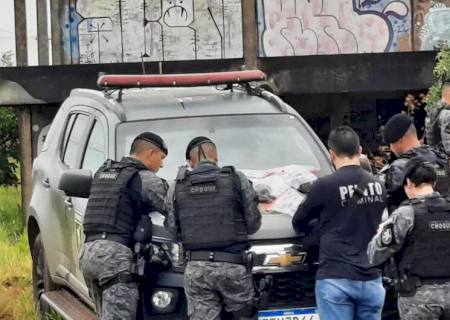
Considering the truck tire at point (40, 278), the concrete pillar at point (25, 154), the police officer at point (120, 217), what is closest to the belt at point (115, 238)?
the police officer at point (120, 217)

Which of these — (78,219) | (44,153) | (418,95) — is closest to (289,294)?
(78,219)

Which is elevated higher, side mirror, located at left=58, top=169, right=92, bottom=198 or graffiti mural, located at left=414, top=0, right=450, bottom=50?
graffiti mural, located at left=414, top=0, right=450, bottom=50

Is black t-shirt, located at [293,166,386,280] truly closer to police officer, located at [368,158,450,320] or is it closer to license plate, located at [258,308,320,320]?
police officer, located at [368,158,450,320]

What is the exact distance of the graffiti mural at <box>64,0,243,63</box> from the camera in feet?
56.9

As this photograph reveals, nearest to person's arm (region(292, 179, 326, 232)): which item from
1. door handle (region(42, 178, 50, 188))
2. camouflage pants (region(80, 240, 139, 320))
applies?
camouflage pants (region(80, 240, 139, 320))

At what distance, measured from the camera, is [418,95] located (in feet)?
49.1

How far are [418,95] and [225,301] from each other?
9.36 metres

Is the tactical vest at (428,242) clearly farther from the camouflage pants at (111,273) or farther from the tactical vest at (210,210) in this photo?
the camouflage pants at (111,273)

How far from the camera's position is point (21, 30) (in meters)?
15.2

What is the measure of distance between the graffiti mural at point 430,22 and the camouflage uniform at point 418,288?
39.9 ft

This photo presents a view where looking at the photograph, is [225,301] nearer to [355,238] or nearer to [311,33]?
[355,238]

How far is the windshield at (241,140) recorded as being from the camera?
284 inches

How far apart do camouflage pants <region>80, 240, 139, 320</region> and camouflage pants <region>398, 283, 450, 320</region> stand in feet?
5.37

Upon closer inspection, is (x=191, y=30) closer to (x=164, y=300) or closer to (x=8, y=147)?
(x=8, y=147)
